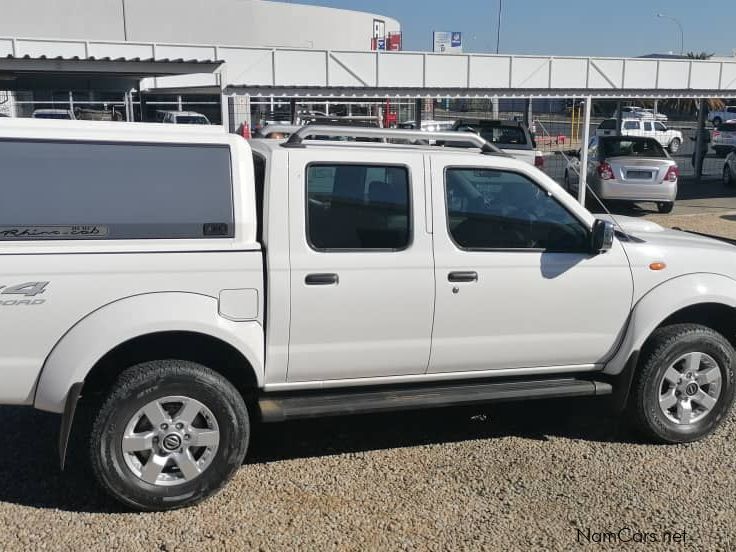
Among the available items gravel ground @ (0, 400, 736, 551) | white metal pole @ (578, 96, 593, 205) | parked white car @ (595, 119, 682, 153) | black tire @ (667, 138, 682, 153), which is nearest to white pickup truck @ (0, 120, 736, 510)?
gravel ground @ (0, 400, 736, 551)

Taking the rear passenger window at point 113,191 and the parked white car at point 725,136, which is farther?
the parked white car at point 725,136

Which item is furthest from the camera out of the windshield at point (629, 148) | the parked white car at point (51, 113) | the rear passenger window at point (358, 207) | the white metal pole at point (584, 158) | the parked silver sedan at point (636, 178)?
Answer: the parked white car at point (51, 113)

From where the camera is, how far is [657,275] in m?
4.93

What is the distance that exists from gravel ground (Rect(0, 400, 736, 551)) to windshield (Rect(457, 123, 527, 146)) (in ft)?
41.7


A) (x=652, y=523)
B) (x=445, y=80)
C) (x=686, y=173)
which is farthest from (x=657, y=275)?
(x=686, y=173)

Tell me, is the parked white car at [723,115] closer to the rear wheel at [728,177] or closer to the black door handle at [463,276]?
the rear wheel at [728,177]

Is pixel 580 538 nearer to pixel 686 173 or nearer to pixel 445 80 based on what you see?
pixel 445 80

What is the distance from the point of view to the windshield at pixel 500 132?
57.7 ft

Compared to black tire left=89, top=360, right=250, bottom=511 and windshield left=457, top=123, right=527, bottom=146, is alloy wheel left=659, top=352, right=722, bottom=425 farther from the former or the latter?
windshield left=457, top=123, right=527, bottom=146

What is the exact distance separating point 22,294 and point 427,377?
86.4 inches

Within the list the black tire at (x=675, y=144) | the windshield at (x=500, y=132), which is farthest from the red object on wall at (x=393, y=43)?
the windshield at (x=500, y=132)
